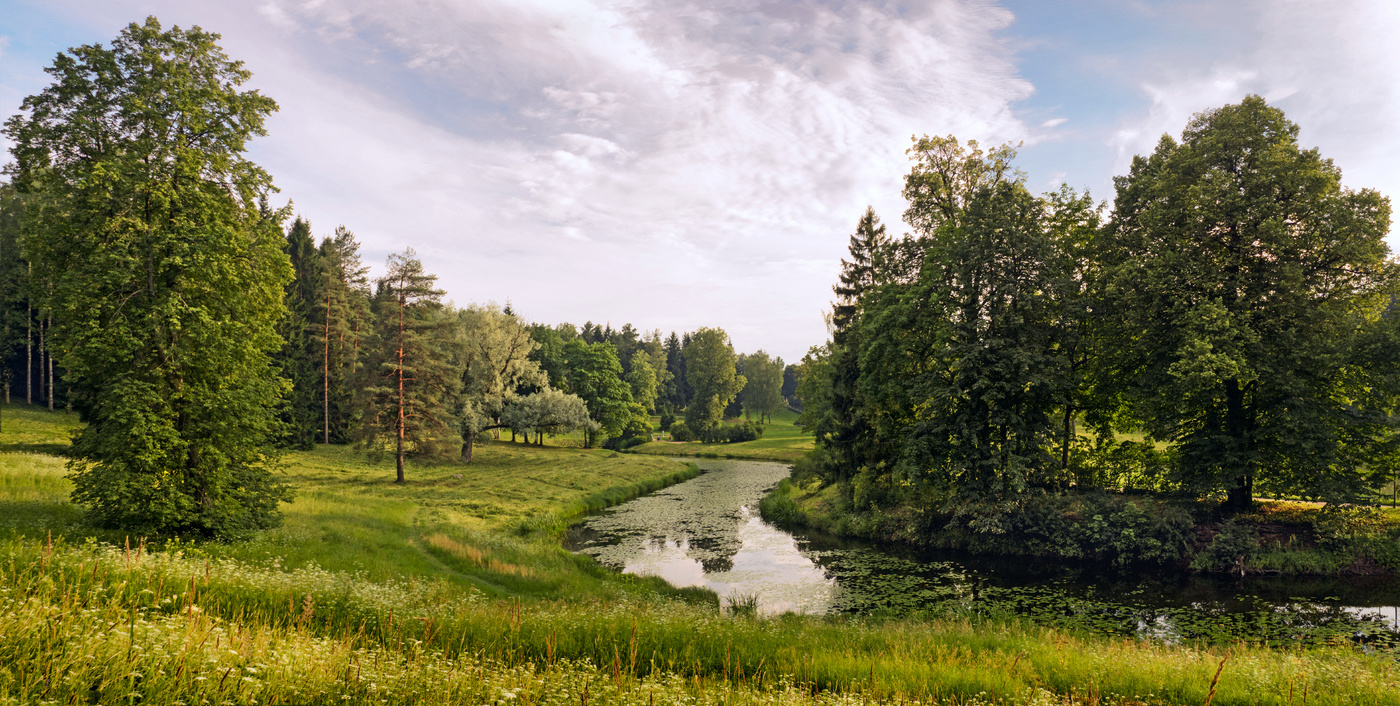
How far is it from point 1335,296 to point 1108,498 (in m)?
11.1

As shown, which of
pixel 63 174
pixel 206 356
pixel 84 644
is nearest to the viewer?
pixel 84 644

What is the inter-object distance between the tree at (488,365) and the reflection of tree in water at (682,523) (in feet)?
52.2

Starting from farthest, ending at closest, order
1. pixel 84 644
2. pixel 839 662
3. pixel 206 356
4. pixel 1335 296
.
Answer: pixel 1335 296
pixel 206 356
pixel 839 662
pixel 84 644

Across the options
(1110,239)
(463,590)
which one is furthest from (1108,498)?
(463,590)

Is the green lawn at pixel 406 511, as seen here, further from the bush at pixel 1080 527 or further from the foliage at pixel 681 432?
the foliage at pixel 681 432

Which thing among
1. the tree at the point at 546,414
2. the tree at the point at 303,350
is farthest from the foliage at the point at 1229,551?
the tree at the point at 303,350

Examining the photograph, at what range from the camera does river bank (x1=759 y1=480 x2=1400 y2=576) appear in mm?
20031

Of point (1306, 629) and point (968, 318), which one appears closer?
point (1306, 629)

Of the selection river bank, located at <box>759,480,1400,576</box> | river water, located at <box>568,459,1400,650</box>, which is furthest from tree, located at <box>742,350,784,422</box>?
river bank, located at <box>759,480,1400,576</box>

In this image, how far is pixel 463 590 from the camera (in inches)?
584

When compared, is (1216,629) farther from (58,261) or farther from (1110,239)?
(58,261)

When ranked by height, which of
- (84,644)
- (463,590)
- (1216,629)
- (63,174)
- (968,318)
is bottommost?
(1216,629)

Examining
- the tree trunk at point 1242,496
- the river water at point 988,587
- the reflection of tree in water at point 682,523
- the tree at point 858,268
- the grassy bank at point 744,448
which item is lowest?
the grassy bank at point 744,448

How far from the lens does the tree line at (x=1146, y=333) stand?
20.7 meters
